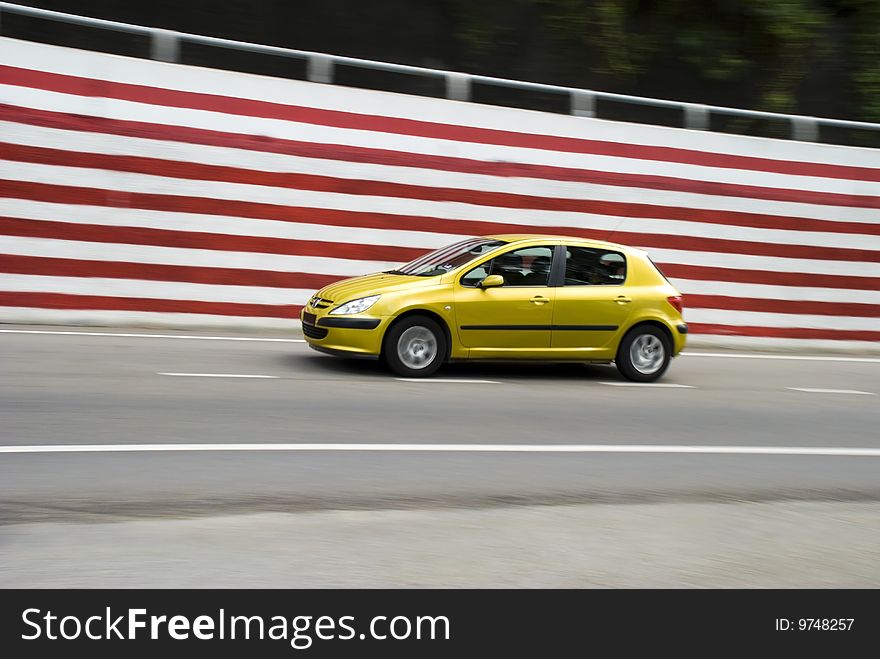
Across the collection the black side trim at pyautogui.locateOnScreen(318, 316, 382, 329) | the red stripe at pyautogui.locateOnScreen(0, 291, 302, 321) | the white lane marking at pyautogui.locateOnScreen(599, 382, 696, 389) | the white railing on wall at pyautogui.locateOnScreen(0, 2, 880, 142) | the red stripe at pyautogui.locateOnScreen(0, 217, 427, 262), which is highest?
the white railing on wall at pyautogui.locateOnScreen(0, 2, 880, 142)

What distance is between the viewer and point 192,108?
14.2m

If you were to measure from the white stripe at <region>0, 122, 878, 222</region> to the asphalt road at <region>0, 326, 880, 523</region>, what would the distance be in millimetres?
2710

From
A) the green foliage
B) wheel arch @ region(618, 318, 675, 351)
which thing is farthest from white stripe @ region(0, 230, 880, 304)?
the green foliage

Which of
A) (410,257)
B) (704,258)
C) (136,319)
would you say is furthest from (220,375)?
(704,258)

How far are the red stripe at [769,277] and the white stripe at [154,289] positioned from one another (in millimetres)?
6067

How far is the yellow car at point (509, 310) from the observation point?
10.5m

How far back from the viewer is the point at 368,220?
48.6 ft

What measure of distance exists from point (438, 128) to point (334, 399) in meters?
7.43

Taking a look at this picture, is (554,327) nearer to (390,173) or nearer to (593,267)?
(593,267)

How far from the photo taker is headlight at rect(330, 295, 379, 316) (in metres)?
10.3

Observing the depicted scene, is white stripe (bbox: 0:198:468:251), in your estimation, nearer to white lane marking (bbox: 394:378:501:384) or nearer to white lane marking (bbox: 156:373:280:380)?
white lane marking (bbox: 156:373:280:380)

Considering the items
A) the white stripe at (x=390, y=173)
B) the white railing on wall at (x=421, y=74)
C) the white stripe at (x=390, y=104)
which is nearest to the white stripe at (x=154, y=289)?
the white stripe at (x=390, y=173)

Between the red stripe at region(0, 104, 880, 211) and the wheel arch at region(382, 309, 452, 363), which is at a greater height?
the red stripe at region(0, 104, 880, 211)

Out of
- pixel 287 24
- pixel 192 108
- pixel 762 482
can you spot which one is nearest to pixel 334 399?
pixel 762 482
